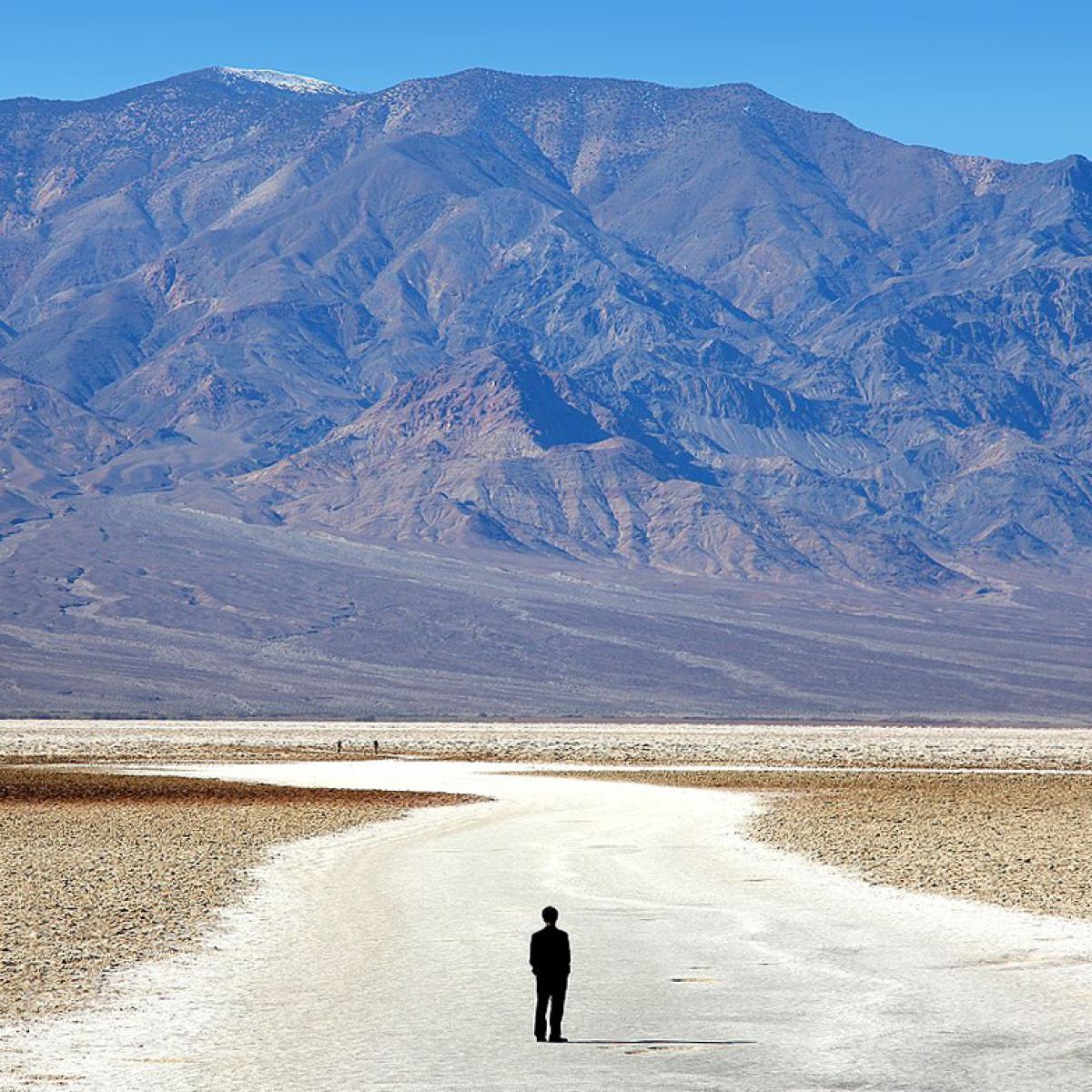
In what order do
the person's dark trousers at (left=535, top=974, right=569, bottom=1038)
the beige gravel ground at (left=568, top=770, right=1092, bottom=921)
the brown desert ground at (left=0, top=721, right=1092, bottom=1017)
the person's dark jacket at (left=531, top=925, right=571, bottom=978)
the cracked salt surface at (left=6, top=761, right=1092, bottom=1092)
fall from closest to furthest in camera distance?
the cracked salt surface at (left=6, top=761, right=1092, bottom=1092)
the person's dark jacket at (left=531, top=925, right=571, bottom=978)
the person's dark trousers at (left=535, top=974, right=569, bottom=1038)
the brown desert ground at (left=0, top=721, right=1092, bottom=1017)
the beige gravel ground at (left=568, top=770, right=1092, bottom=921)

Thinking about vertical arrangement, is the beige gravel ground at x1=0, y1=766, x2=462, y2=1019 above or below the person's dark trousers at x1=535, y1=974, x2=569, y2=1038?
below

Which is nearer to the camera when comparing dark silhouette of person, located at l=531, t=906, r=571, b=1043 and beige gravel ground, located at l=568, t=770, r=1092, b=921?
dark silhouette of person, located at l=531, t=906, r=571, b=1043

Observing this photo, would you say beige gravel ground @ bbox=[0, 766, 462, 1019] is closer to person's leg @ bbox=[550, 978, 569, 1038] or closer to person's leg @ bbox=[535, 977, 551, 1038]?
person's leg @ bbox=[535, 977, 551, 1038]

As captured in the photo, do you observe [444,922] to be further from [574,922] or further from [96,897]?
[96,897]

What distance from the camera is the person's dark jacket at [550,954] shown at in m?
15.3

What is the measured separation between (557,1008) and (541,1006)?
5.1 inches

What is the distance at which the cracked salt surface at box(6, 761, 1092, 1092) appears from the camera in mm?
14805

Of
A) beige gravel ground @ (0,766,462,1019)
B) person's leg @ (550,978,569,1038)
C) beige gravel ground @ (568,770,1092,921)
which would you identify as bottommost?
beige gravel ground @ (0,766,462,1019)

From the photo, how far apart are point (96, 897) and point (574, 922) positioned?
6647 millimetres

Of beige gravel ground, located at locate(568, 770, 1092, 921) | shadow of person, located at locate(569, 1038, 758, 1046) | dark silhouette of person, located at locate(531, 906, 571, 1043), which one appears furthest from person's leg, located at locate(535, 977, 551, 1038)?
beige gravel ground, located at locate(568, 770, 1092, 921)

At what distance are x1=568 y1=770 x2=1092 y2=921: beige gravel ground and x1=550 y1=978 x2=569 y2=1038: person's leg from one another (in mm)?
9949

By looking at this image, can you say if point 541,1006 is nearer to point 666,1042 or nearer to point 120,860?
point 666,1042

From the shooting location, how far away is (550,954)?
15.3m

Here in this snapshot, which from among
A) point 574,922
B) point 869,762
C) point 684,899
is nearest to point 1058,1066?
point 574,922
